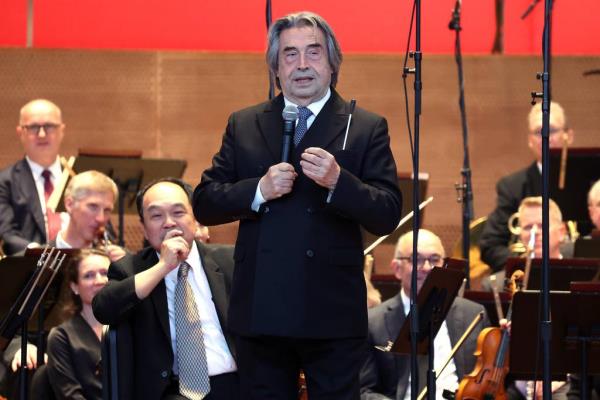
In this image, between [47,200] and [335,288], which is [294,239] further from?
[47,200]

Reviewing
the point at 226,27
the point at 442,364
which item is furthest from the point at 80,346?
the point at 226,27

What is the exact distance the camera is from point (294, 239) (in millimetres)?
3041

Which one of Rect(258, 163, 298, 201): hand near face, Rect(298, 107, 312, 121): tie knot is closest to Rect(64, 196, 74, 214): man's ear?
Rect(298, 107, 312, 121): tie knot

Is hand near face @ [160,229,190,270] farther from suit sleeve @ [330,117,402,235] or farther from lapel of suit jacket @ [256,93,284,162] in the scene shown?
suit sleeve @ [330,117,402,235]

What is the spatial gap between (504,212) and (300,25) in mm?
3523

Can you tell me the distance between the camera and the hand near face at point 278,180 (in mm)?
2984

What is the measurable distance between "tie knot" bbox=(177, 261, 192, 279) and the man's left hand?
106cm

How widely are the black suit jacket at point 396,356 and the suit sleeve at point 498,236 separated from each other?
49.8 inches

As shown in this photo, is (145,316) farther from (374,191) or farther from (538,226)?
(538,226)

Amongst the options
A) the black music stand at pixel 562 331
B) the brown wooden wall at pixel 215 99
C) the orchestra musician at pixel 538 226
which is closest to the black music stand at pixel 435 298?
the black music stand at pixel 562 331

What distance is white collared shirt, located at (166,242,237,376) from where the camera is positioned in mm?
3818

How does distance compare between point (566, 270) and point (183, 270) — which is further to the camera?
point (566, 270)

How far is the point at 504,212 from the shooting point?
21.4 ft

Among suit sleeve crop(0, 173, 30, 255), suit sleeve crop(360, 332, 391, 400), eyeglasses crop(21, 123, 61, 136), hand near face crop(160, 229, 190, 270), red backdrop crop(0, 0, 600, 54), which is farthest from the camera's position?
red backdrop crop(0, 0, 600, 54)
